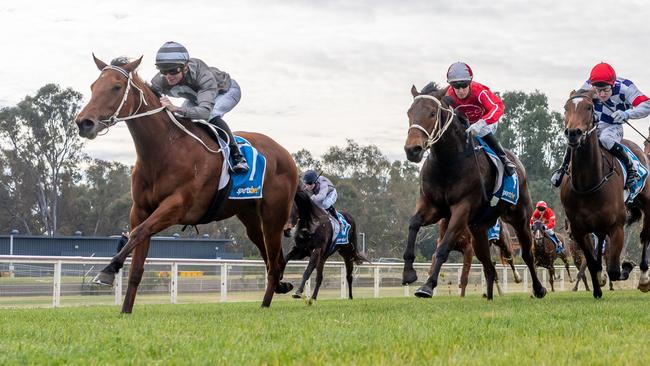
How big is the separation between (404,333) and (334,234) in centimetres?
1005

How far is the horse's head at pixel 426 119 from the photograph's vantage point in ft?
26.1

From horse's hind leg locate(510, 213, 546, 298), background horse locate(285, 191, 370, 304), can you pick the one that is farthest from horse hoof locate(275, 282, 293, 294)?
background horse locate(285, 191, 370, 304)

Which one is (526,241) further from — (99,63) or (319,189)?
(99,63)

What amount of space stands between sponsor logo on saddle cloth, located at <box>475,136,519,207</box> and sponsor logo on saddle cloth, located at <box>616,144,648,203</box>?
1.49 meters

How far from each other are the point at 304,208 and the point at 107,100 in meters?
6.63

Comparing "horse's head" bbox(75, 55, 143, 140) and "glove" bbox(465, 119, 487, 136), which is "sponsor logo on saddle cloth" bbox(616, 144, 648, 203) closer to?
"glove" bbox(465, 119, 487, 136)

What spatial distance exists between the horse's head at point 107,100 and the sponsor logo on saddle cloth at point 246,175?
1.07 m

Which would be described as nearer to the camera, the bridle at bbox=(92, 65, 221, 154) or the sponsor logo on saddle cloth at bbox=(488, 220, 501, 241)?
the bridle at bbox=(92, 65, 221, 154)

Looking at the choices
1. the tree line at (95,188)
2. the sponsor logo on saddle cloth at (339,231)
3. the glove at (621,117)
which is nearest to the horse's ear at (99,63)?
the glove at (621,117)

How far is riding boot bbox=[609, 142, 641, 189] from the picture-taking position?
10.3 m

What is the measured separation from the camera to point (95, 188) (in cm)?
6281

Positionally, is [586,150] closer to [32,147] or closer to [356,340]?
[356,340]

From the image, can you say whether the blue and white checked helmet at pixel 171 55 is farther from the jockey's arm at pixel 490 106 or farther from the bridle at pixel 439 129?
the jockey's arm at pixel 490 106

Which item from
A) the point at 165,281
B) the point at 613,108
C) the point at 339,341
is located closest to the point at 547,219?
the point at 165,281
